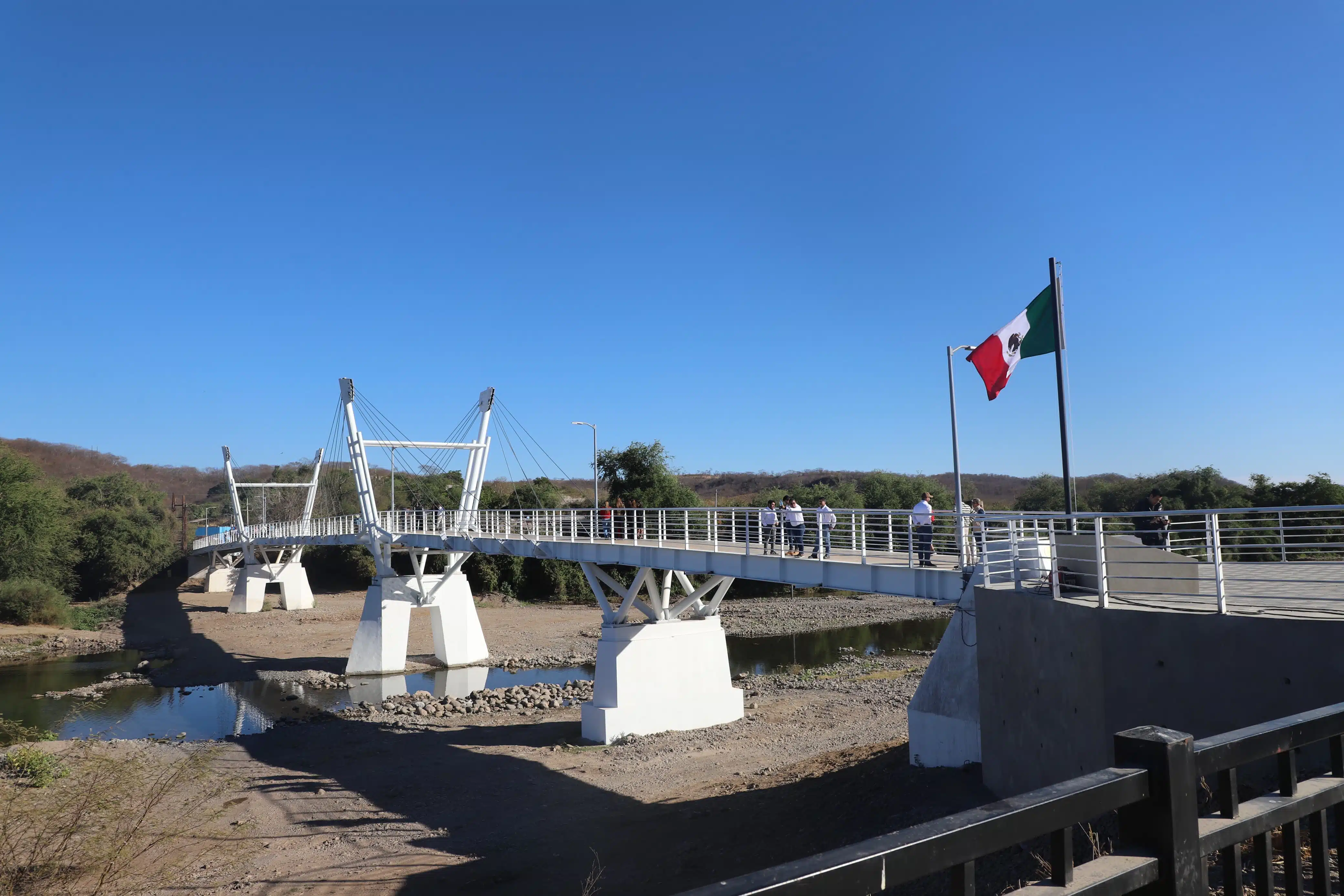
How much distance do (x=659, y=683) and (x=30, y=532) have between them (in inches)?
2100

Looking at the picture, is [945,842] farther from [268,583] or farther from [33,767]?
[268,583]

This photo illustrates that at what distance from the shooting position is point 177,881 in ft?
42.9

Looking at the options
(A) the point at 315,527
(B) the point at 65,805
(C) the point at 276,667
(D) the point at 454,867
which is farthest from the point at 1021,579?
(A) the point at 315,527

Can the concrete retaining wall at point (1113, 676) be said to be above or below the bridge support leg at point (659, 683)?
above

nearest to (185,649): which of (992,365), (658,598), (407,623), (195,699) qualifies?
(195,699)

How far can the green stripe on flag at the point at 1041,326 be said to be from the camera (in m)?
14.1

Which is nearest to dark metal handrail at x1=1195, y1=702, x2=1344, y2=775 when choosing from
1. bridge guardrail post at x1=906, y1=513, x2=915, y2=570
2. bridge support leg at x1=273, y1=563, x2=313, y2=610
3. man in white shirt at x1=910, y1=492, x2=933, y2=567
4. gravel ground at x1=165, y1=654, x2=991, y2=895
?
gravel ground at x1=165, y1=654, x2=991, y2=895

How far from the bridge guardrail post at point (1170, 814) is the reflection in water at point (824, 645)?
33336mm

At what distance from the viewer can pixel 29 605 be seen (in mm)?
50469

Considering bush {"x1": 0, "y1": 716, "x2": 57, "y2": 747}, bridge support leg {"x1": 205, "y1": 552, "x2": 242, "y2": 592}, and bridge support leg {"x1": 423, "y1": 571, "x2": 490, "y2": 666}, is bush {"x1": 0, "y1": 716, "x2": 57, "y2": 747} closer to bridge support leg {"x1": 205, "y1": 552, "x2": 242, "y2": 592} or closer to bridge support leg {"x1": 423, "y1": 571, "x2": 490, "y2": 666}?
bridge support leg {"x1": 423, "y1": 571, "x2": 490, "y2": 666}

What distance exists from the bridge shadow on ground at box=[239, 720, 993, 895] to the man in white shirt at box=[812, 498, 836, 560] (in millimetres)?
4094

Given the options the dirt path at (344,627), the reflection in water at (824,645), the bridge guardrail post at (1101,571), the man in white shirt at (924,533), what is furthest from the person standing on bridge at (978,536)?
the dirt path at (344,627)

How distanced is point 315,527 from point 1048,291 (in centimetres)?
5382

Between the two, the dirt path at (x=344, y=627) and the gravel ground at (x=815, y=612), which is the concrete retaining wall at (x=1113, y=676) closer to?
the dirt path at (x=344, y=627)
